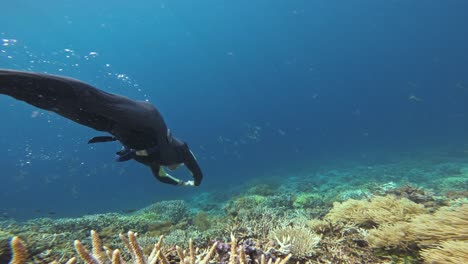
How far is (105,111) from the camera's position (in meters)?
3.86

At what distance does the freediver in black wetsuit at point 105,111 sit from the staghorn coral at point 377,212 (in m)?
3.51

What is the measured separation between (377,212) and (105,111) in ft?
16.1

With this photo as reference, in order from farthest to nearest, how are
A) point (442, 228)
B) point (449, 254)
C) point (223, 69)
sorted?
point (223, 69) < point (442, 228) < point (449, 254)

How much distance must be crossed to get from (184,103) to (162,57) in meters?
35.1

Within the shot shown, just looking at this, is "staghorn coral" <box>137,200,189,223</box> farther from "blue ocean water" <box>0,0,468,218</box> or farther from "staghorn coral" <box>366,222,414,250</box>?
"blue ocean water" <box>0,0,468,218</box>

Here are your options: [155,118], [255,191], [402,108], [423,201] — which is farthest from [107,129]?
[402,108]

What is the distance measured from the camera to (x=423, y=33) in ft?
438

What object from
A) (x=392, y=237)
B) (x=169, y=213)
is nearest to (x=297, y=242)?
(x=392, y=237)

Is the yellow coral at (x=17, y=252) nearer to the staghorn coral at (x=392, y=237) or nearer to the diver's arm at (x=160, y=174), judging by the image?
the diver's arm at (x=160, y=174)

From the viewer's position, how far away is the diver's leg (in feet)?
10.1

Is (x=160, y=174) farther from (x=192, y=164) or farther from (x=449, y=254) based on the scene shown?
(x=449, y=254)

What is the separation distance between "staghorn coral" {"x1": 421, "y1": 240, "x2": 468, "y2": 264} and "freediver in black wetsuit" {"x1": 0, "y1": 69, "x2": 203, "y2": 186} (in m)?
3.96

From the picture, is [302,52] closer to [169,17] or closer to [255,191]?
[169,17]

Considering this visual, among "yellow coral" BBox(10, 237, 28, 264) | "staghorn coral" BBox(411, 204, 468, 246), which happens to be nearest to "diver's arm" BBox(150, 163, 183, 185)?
"yellow coral" BBox(10, 237, 28, 264)
